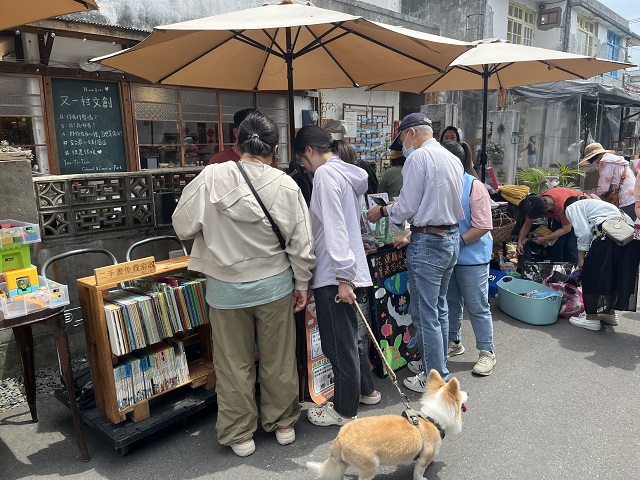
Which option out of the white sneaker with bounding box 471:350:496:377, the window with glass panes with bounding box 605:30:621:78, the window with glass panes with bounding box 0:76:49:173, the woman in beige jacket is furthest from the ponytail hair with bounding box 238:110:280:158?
the window with glass panes with bounding box 605:30:621:78

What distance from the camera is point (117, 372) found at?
286 cm

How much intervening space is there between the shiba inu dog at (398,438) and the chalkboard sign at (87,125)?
5.85 meters

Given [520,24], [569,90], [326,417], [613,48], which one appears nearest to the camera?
[326,417]

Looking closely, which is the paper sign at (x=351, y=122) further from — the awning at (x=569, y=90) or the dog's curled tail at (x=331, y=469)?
the dog's curled tail at (x=331, y=469)

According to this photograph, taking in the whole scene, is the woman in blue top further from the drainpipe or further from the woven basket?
the drainpipe

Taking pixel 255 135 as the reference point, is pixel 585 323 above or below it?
below

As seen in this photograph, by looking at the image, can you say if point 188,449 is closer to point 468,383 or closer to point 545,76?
point 468,383

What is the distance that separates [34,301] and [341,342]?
5.99 ft

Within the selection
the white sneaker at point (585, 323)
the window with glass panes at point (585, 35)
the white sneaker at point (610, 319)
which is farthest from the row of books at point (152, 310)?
the window with glass panes at point (585, 35)

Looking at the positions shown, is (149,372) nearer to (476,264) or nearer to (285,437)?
(285,437)

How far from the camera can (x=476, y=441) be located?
3.03 m

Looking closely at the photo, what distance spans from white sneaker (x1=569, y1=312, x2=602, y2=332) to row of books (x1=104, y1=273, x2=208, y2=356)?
392 cm

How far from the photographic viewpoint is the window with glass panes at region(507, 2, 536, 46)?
52.3 feet

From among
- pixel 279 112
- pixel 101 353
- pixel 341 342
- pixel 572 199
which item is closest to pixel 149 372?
pixel 101 353
